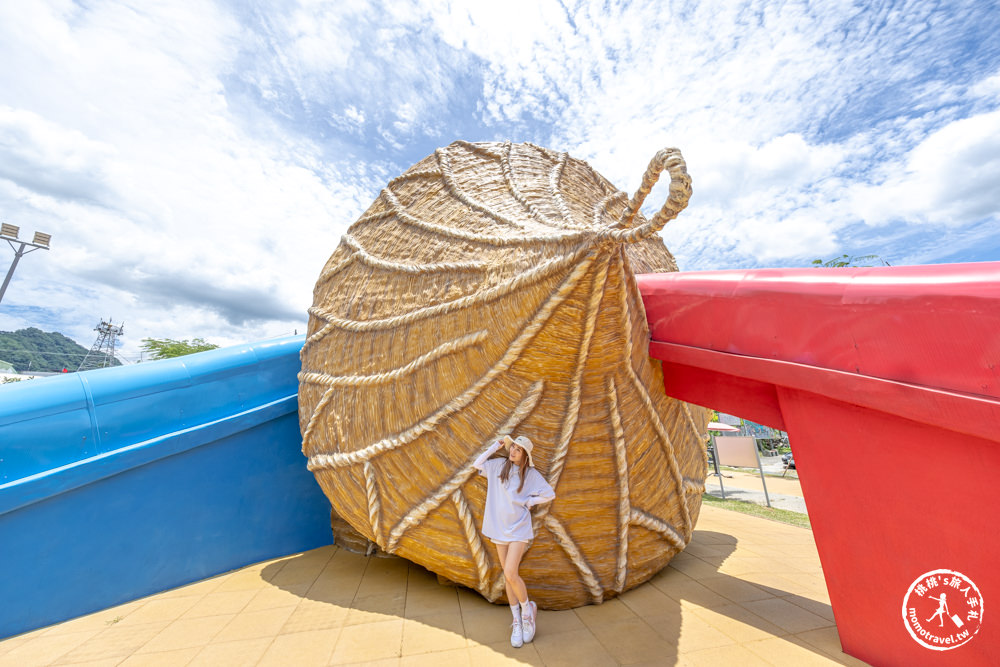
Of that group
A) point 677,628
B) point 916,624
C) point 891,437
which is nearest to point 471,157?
point 891,437

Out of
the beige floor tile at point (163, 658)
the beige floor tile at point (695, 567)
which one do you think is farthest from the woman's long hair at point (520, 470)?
the beige floor tile at point (163, 658)

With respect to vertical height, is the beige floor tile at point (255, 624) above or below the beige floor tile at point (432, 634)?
above

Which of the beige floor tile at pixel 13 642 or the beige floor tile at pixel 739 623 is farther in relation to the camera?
the beige floor tile at pixel 13 642

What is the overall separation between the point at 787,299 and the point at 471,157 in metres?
2.81

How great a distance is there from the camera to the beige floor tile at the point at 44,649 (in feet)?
9.31

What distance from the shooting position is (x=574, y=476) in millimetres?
2822

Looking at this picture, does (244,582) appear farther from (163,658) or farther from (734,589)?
(734,589)

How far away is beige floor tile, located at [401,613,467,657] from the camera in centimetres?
265

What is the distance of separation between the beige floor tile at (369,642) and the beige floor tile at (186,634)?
0.99m

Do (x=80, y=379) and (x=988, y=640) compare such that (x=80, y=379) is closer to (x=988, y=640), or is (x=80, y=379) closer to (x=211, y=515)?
(x=211, y=515)

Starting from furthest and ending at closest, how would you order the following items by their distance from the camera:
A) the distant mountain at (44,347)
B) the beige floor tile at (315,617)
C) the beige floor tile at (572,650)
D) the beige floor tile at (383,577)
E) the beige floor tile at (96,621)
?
the distant mountain at (44,347), the beige floor tile at (383,577), the beige floor tile at (96,621), the beige floor tile at (315,617), the beige floor tile at (572,650)

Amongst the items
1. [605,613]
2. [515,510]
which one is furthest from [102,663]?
[605,613]

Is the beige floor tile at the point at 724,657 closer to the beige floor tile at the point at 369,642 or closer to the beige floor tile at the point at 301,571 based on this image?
the beige floor tile at the point at 369,642

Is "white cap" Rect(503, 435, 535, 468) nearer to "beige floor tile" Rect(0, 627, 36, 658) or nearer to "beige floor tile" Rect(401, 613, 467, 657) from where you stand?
"beige floor tile" Rect(401, 613, 467, 657)
